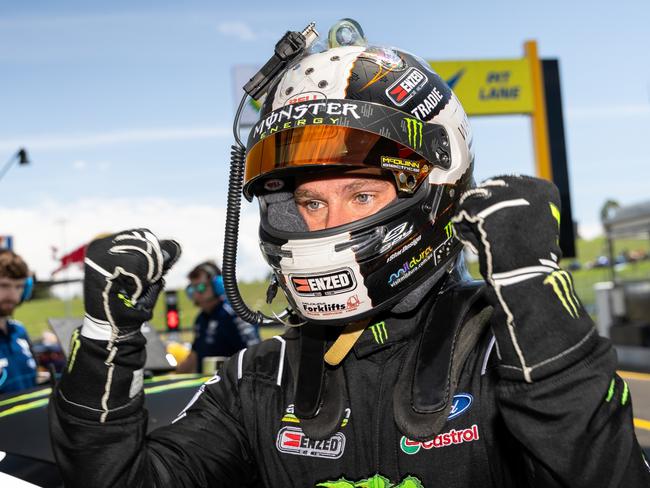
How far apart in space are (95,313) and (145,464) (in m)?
0.41

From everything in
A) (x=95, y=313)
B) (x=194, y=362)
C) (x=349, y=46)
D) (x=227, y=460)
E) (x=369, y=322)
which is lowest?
(x=194, y=362)

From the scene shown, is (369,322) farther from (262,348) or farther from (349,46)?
(349,46)

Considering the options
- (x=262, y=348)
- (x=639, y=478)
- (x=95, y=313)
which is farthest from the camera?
(x=262, y=348)

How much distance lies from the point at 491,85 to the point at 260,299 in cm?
1629

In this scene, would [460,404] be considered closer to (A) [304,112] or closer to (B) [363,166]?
(B) [363,166]

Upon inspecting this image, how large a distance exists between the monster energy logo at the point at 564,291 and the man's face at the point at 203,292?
506cm

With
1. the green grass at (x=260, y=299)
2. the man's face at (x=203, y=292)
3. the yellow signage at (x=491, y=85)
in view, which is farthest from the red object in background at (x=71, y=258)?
the man's face at (x=203, y=292)

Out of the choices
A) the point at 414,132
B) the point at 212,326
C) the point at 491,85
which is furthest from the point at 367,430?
the point at 491,85

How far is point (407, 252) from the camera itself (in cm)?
192

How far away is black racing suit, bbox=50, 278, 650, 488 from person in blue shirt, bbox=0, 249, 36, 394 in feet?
9.89

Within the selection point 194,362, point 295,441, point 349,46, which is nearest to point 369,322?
point 295,441

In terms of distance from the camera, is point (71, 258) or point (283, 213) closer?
point (283, 213)

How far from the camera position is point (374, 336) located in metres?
1.90

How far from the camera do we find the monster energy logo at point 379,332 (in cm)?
189
